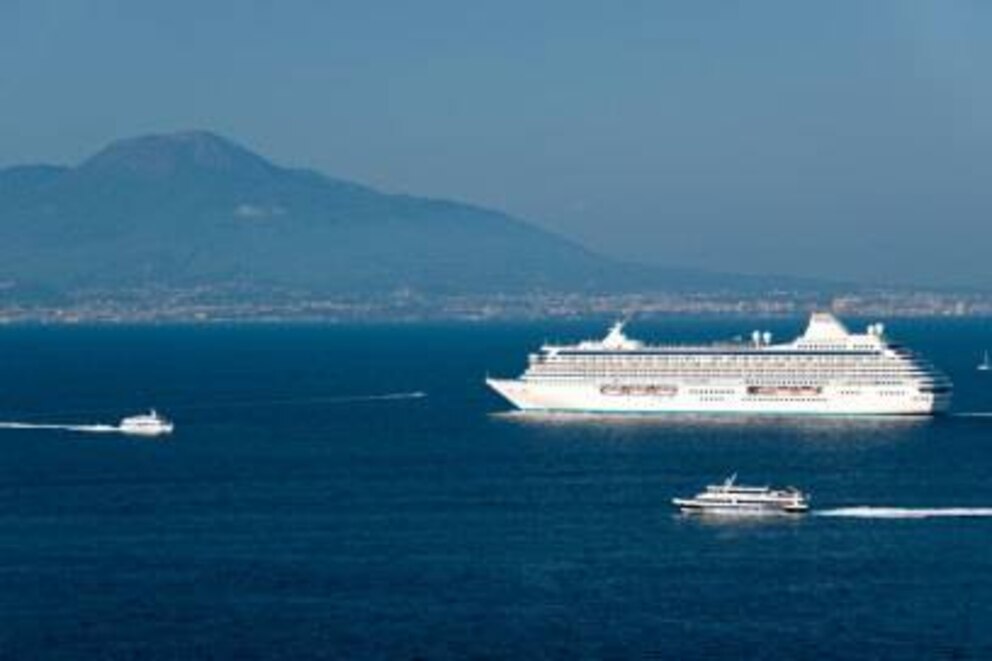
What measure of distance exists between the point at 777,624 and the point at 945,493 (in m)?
22.8

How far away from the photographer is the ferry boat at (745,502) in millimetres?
65750

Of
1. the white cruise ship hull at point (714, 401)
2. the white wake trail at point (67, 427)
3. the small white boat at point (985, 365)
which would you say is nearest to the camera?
the white wake trail at point (67, 427)

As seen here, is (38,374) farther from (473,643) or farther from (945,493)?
(473,643)

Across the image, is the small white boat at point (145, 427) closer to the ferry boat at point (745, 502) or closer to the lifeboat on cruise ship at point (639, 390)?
the lifeboat on cruise ship at point (639, 390)

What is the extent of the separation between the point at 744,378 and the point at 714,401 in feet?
5.38

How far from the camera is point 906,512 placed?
64688 mm

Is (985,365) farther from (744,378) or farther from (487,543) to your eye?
(487,543)

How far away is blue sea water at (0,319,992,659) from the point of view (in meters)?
47.7

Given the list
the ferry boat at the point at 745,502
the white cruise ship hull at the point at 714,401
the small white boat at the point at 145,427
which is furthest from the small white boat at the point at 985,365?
the ferry boat at the point at 745,502

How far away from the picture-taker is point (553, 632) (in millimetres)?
48000

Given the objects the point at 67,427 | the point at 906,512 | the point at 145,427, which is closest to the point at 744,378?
the point at 145,427

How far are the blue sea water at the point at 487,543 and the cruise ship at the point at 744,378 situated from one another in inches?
111

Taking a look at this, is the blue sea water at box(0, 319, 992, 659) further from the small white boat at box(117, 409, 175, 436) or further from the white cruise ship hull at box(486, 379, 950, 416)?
the white cruise ship hull at box(486, 379, 950, 416)

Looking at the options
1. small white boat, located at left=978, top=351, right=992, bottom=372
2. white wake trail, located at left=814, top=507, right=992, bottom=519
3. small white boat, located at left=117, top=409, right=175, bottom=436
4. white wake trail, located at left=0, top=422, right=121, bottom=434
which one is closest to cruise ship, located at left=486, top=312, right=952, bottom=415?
small white boat, located at left=117, top=409, right=175, bottom=436
